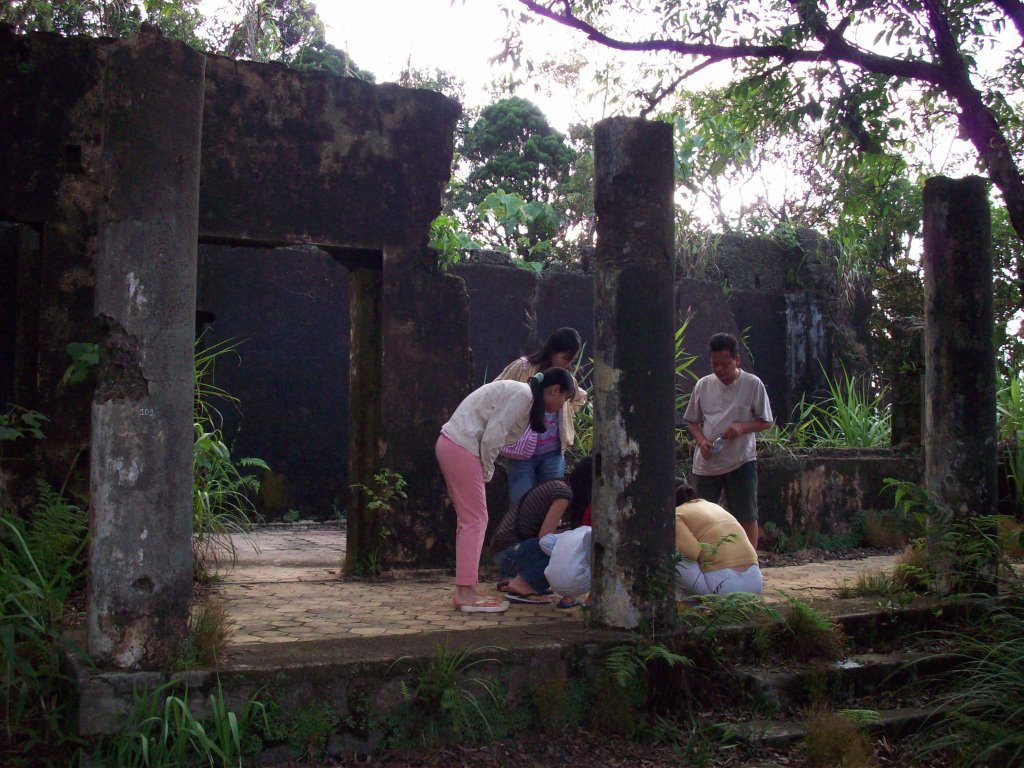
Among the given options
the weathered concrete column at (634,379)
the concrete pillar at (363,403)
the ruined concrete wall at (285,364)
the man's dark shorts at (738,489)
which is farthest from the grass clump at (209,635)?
the ruined concrete wall at (285,364)

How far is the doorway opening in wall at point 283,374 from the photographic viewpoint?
907cm

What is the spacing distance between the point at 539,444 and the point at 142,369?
2.74 metres

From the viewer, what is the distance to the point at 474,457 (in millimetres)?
5234

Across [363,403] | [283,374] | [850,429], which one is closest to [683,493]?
[363,403]

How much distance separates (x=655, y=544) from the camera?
452cm

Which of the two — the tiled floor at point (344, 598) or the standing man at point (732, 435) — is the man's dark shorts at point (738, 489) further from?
the tiled floor at point (344, 598)

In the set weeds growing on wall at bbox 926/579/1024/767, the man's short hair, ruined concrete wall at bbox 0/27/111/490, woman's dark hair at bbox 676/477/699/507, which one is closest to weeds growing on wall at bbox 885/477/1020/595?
weeds growing on wall at bbox 926/579/1024/767

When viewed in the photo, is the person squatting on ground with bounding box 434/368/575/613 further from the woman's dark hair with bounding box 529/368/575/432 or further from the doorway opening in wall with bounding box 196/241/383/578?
the doorway opening in wall with bounding box 196/241/383/578

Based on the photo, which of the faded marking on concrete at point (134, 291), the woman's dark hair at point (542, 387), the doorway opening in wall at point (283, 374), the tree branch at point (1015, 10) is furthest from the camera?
the doorway opening in wall at point (283, 374)

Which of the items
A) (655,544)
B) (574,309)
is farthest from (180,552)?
(574,309)

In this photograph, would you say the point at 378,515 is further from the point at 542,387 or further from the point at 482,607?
the point at 542,387

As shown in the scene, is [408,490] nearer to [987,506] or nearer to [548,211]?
[987,506]

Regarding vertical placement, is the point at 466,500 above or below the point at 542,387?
below

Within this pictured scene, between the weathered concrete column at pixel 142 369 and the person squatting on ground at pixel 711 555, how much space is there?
95.3 inches
